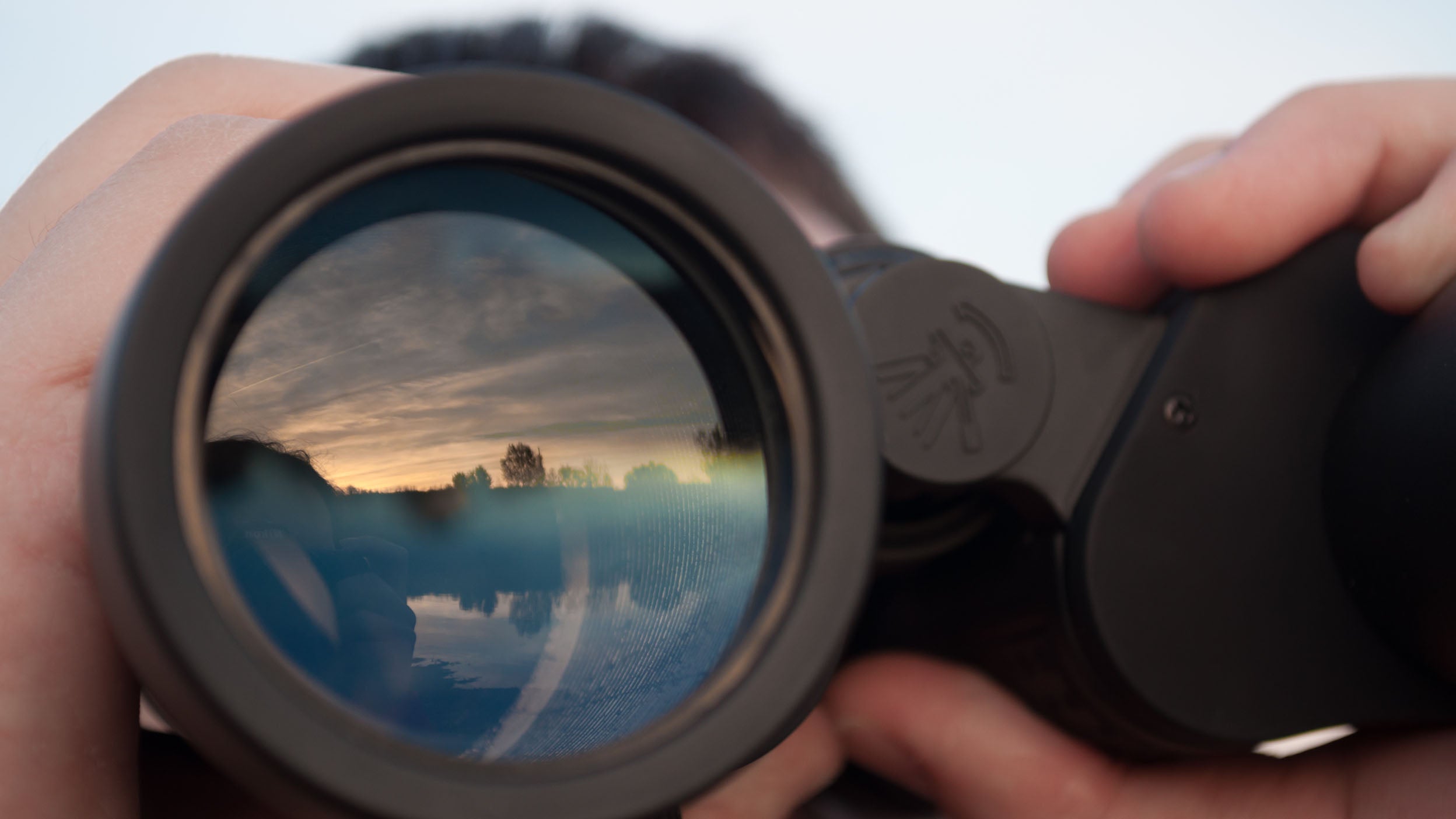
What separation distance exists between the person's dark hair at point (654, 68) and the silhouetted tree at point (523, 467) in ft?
2.79

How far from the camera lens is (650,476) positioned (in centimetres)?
40

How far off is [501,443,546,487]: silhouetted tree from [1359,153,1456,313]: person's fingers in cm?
49

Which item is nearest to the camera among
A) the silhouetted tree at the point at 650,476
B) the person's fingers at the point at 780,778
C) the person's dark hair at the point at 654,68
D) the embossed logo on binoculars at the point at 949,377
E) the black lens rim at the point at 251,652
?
the black lens rim at the point at 251,652

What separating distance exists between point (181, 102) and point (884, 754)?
2.27 feet

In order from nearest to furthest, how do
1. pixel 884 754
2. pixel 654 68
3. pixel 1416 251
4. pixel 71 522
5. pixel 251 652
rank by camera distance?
pixel 251 652 → pixel 71 522 → pixel 1416 251 → pixel 884 754 → pixel 654 68

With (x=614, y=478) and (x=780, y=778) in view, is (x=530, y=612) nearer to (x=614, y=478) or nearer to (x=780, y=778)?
(x=614, y=478)

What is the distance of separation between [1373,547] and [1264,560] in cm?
5

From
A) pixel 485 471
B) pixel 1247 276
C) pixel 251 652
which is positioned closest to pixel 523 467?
pixel 485 471

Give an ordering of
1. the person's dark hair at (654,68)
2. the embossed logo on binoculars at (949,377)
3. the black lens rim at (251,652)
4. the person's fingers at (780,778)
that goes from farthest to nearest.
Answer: the person's dark hair at (654,68) < the person's fingers at (780,778) < the embossed logo on binoculars at (949,377) < the black lens rim at (251,652)

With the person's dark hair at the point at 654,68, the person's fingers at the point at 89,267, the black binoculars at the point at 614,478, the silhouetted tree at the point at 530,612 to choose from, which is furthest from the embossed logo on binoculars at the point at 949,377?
the person's dark hair at the point at 654,68

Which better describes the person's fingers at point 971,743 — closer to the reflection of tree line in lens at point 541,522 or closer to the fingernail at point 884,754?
the fingernail at point 884,754

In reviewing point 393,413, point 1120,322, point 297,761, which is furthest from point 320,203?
point 1120,322

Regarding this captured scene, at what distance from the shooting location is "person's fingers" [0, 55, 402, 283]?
0.67 m

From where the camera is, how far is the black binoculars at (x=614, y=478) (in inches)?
11.7
